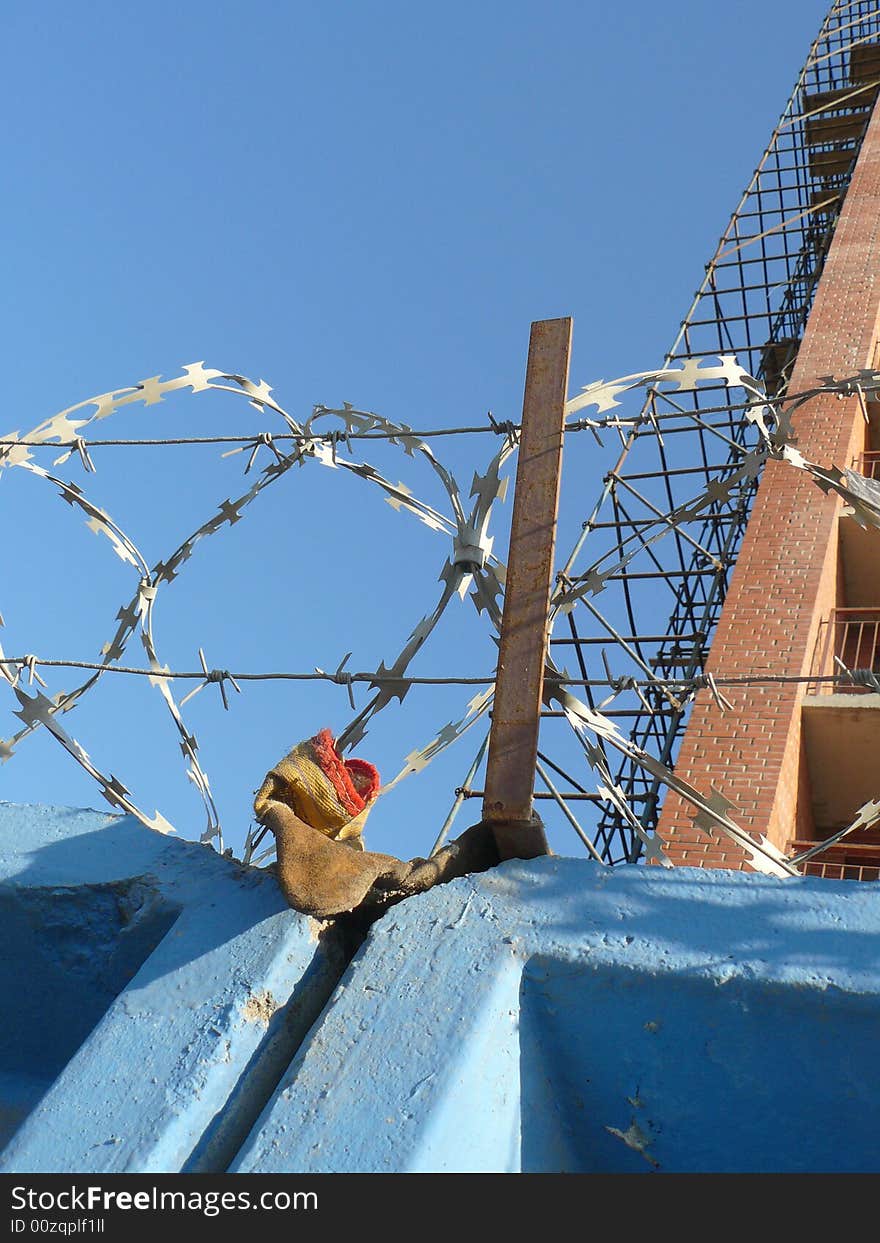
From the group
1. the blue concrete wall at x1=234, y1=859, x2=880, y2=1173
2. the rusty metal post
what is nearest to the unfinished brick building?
the rusty metal post

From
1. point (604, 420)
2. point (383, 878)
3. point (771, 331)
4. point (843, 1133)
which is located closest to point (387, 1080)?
point (383, 878)

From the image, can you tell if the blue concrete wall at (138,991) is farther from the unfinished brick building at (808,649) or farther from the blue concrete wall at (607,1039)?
the unfinished brick building at (808,649)

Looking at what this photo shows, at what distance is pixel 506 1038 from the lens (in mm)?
3580

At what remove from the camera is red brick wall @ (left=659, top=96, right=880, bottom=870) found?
927cm

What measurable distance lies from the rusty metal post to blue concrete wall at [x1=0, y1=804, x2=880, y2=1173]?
0.67 feet

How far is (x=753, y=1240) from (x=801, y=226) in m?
19.2

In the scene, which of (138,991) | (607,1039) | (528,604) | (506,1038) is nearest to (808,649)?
(528,604)

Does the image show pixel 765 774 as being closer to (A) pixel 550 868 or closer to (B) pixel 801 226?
(A) pixel 550 868

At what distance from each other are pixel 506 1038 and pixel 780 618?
7.67 meters

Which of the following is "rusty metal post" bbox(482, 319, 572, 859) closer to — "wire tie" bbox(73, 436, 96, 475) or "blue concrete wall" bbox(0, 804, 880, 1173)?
"blue concrete wall" bbox(0, 804, 880, 1173)

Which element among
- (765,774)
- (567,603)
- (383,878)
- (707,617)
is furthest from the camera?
(707,617)

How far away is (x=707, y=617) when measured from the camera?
12.0m

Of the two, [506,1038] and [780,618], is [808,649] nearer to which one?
[780,618]

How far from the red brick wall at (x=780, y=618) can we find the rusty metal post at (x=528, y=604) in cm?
432
